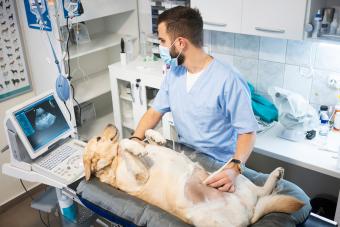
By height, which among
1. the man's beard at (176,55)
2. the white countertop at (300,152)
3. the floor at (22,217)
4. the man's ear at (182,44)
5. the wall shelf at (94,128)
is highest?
the man's ear at (182,44)

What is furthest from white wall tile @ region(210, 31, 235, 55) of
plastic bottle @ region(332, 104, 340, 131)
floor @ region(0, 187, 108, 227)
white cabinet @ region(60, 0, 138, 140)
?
floor @ region(0, 187, 108, 227)

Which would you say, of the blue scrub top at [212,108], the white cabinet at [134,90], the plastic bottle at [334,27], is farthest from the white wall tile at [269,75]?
the blue scrub top at [212,108]

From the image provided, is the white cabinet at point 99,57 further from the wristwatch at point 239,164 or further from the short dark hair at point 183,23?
the wristwatch at point 239,164

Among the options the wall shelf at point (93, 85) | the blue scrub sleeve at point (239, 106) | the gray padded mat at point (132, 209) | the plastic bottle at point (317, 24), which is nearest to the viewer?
the gray padded mat at point (132, 209)

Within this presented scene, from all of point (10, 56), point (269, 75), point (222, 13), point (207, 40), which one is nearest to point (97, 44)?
point (10, 56)

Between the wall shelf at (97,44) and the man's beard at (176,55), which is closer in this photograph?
the man's beard at (176,55)

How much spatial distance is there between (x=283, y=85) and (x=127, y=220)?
60.5 inches

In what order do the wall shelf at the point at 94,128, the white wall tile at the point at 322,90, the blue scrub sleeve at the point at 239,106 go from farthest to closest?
the wall shelf at the point at 94,128, the white wall tile at the point at 322,90, the blue scrub sleeve at the point at 239,106

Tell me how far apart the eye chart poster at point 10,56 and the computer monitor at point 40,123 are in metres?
0.92

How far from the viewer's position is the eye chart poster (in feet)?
7.79

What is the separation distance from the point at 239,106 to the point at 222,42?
1113 millimetres

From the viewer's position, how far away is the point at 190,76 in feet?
5.56

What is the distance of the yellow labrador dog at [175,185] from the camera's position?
47.1 inches

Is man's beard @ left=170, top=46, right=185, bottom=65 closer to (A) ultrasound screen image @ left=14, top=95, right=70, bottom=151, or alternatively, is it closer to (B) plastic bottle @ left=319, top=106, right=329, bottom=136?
(A) ultrasound screen image @ left=14, top=95, right=70, bottom=151
